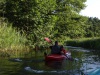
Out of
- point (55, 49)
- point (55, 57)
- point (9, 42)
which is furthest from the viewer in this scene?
point (9, 42)

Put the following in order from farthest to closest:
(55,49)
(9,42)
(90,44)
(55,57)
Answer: (90,44)
(9,42)
(55,49)
(55,57)

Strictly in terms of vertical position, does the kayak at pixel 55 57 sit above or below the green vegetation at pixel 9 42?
below

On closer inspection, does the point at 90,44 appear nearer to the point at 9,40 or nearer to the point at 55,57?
the point at 9,40

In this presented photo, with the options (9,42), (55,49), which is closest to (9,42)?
(9,42)

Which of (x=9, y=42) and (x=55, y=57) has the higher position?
(x=9, y=42)

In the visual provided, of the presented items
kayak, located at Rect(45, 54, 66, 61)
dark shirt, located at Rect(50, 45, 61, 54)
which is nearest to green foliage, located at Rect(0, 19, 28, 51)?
dark shirt, located at Rect(50, 45, 61, 54)

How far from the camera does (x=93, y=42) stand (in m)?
35.9

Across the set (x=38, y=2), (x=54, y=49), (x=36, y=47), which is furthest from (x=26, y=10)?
(x=54, y=49)

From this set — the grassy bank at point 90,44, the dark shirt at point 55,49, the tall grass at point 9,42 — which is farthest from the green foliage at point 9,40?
the grassy bank at point 90,44

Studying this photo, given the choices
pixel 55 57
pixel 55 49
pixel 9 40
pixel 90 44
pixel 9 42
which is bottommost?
pixel 55 57

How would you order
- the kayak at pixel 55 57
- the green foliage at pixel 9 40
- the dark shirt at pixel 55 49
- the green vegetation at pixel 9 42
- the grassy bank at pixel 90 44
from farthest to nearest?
the grassy bank at pixel 90 44 < the green foliage at pixel 9 40 < the green vegetation at pixel 9 42 < the dark shirt at pixel 55 49 < the kayak at pixel 55 57

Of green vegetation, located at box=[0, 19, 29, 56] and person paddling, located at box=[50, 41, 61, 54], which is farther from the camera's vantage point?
green vegetation, located at box=[0, 19, 29, 56]

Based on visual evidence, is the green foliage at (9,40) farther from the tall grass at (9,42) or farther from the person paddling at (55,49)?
the person paddling at (55,49)

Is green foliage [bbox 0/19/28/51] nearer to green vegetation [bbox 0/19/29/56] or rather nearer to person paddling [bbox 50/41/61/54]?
green vegetation [bbox 0/19/29/56]
